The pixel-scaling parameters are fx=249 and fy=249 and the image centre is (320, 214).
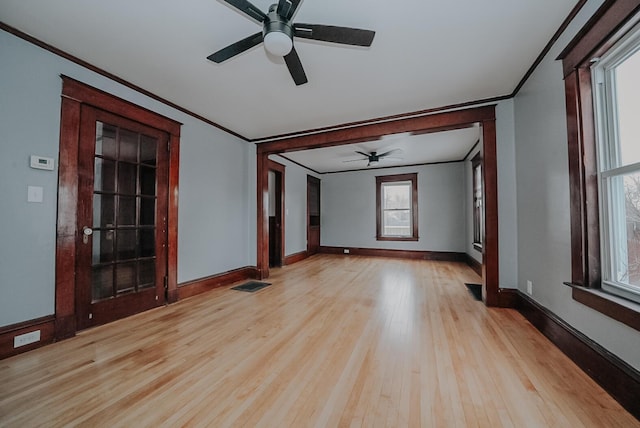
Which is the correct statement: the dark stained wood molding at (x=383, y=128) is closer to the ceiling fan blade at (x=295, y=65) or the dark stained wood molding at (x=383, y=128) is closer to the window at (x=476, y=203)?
the ceiling fan blade at (x=295, y=65)

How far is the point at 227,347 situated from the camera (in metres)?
2.02

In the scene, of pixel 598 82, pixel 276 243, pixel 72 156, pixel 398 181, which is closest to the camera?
pixel 598 82

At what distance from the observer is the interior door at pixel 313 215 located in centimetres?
706

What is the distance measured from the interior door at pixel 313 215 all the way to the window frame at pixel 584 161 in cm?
564

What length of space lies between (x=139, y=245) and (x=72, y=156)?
1070mm

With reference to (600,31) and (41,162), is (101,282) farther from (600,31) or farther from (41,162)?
(600,31)

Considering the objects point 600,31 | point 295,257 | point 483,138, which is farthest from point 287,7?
point 295,257

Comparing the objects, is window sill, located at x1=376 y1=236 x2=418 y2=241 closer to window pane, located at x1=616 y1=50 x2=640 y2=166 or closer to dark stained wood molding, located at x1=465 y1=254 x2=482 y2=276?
dark stained wood molding, located at x1=465 y1=254 x2=482 y2=276

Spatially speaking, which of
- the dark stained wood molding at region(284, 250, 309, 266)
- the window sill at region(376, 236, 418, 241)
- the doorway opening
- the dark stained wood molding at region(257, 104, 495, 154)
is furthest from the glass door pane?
the window sill at region(376, 236, 418, 241)

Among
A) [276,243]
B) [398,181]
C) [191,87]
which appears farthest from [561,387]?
[398,181]

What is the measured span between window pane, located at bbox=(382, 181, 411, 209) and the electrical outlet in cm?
659

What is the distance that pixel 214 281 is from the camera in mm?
3707

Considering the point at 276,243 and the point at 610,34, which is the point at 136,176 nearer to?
the point at 276,243

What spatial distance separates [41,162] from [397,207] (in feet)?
21.6
